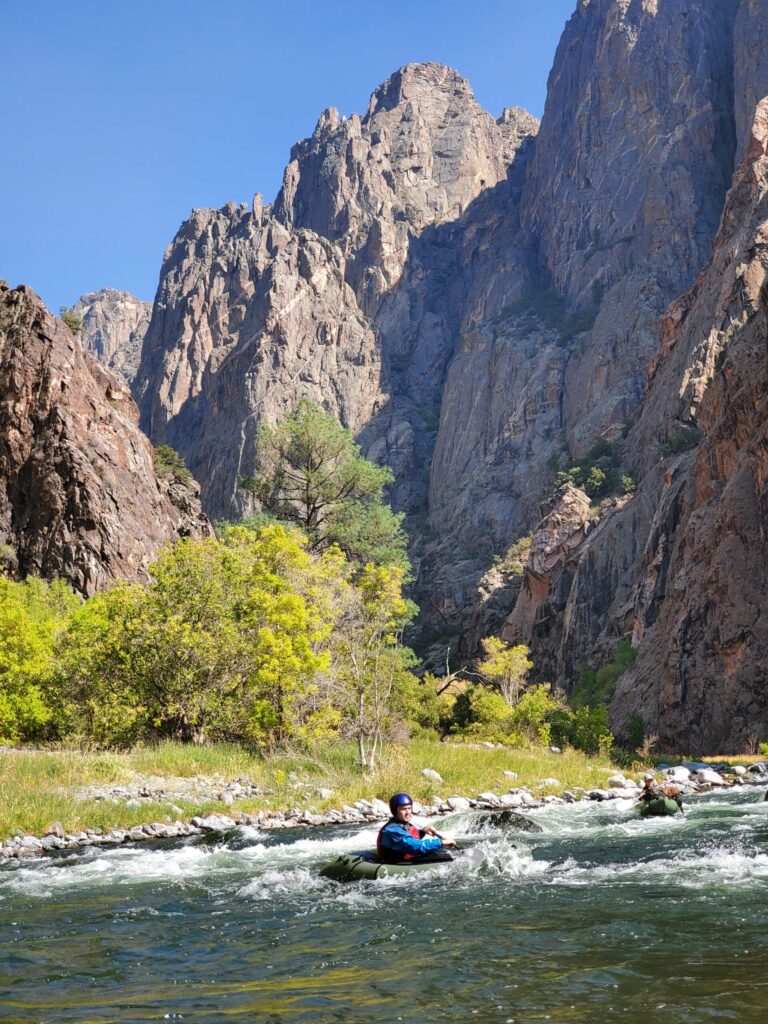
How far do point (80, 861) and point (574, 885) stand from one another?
7774mm

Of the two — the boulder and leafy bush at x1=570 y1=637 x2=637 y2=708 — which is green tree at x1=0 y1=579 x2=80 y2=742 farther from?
leafy bush at x1=570 y1=637 x2=637 y2=708

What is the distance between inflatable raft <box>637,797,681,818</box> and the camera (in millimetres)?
18891

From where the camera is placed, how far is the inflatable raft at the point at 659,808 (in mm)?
18891

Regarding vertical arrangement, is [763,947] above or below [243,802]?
above

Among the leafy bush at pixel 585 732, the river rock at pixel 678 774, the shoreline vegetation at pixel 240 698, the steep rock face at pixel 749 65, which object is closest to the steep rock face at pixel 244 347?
the steep rock face at pixel 749 65

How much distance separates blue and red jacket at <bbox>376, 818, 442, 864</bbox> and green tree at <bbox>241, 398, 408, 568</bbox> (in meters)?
27.8

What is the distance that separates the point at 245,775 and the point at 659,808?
9.86 meters

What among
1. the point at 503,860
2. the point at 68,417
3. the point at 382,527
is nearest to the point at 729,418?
the point at 382,527

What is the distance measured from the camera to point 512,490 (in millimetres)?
109188

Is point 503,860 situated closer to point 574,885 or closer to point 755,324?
point 574,885

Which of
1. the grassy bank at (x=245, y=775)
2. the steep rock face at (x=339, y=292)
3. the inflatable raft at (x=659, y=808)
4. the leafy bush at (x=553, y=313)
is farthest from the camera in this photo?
the steep rock face at (x=339, y=292)

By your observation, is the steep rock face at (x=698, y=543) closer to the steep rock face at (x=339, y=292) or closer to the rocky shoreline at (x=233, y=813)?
the rocky shoreline at (x=233, y=813)

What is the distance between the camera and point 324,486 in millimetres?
40938

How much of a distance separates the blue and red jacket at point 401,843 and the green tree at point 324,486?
1096 inches
